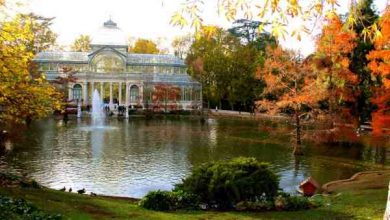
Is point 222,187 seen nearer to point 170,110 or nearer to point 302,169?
point 302,169

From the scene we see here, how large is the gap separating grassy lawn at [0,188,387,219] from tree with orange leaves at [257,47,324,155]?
13005 millimetres

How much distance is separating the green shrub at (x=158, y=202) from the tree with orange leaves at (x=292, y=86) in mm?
14585

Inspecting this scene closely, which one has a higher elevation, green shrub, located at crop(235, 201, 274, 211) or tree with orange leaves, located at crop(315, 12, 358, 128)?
tree with orange leaves, located at crop(315, 12, 358, 128)

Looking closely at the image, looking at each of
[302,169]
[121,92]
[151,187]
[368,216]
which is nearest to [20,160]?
[151,187]

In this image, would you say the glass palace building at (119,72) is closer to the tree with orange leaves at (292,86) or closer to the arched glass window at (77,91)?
the arched glass window at (77,91)

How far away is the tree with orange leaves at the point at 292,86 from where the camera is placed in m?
25.0

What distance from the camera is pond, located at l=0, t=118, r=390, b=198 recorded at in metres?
17.3

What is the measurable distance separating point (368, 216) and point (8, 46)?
918 centimetres

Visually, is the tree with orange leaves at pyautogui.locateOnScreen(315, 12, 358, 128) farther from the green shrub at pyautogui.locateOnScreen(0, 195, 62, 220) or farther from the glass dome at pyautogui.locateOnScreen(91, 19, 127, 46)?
the glass dome at pyautogui.locateOnScreen(91, 19, 127, 46)

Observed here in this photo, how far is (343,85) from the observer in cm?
2717

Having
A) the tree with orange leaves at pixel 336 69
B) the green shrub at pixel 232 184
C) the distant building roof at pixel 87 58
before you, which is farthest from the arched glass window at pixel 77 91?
the green shrub at pixel 232 184

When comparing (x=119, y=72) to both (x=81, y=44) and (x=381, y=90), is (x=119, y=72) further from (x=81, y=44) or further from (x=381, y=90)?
(x=381, y=90)

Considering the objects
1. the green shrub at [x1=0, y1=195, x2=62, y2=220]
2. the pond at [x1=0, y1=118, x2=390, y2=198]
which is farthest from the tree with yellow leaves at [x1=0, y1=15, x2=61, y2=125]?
the pond at [x1=0, y1=118, x2=390, y2=198]

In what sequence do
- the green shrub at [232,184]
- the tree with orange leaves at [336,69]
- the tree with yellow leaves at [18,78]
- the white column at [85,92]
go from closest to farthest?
the green shrub at [232,184]
the tree with yellow leaves at [18,78]
the tree with orange leaves at [336,69]
the white column at [85,92]
